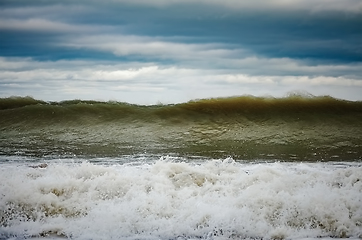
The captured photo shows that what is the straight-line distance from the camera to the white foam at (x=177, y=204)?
372 cm

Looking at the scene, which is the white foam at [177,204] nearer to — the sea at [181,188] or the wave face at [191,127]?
the sea at [181,188]

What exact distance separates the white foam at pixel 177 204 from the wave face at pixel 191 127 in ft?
9.61

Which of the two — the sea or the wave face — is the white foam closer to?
the sea

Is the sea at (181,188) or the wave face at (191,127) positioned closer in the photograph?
the sea at (181,188)

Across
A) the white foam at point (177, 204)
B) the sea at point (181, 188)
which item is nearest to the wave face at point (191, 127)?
the sea at point (181, 188)

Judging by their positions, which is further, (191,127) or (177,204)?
(191,127)

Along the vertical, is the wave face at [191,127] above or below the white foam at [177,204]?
above

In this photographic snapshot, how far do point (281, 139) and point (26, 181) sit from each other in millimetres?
6214

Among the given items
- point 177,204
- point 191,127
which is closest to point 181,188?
point 177,204

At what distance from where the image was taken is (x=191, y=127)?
10.3 metres

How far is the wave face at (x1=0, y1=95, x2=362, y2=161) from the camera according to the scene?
8.52 m

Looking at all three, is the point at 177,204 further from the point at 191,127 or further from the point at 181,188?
the point at 191,127

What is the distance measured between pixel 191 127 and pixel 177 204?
6.11 metres

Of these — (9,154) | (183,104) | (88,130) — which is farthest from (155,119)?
(9,154)
